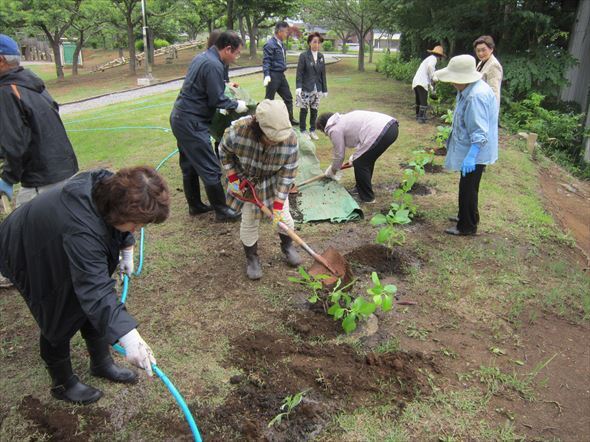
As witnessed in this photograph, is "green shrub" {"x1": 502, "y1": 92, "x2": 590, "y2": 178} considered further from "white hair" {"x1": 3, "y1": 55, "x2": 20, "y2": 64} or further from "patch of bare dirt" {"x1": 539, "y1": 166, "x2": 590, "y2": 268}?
"white hair" {"x1": 3, "y1": 55, "x2": 20, "y2": 64}

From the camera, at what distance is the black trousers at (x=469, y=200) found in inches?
167

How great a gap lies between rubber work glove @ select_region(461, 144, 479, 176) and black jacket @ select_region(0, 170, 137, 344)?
3.14m

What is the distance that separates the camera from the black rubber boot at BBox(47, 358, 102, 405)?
244 centimetres

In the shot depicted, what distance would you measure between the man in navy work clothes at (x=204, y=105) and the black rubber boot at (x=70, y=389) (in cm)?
240

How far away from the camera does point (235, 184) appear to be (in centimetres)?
356

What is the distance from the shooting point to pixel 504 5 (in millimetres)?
10617

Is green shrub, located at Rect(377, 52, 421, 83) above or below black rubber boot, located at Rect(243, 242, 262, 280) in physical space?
above

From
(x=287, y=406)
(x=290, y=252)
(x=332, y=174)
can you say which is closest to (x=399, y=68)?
(x=332, y=174)

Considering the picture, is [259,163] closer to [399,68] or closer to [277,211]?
[277,211]

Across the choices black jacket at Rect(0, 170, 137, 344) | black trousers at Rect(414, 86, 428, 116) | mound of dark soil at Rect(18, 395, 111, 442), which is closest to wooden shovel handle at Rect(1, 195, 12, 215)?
mound of dark soil at Rect(18, 395, 111, 442)

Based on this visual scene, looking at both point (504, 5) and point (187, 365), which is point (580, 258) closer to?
point (187, 365)

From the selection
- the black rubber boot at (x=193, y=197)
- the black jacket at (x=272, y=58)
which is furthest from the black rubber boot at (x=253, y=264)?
the black jacket at (x=272, y=58)

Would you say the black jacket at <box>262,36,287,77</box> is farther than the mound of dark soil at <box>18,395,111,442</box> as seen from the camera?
Yes

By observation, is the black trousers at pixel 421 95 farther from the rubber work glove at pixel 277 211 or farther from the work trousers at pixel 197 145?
the rubber work glove at pixel 277 211
